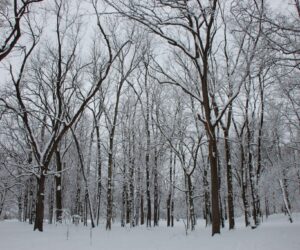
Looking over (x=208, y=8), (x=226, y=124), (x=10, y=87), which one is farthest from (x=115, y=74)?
(x=208, y=8)

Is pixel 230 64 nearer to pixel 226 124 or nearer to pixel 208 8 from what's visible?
pixel 226 124

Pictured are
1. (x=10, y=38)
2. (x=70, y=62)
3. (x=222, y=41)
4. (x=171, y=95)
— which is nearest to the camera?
(x=10, y=38)

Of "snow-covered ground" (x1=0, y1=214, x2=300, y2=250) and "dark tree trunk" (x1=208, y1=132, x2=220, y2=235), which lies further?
"dark tree trunk" (x1=208, y1=132, x2=220, y2=235)

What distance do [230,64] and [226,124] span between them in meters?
3.84

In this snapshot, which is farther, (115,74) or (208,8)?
(115,74)

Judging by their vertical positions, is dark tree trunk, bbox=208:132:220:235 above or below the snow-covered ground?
above

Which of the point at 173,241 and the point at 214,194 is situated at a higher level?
the point at 214,194

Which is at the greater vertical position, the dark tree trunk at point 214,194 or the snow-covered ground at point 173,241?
the dark tree trunk at point 214,194

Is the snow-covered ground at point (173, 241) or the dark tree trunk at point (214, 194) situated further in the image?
the dark tree trunk at point (214, 194)

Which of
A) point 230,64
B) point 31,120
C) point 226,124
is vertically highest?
point 230,64

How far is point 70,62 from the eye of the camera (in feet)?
63.2

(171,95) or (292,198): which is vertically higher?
(171,95)

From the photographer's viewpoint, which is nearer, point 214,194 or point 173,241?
point 173,241

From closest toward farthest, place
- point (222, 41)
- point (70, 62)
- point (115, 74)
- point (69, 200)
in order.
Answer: point (222, 41) < point (70, 62) < point (115, 74) < point (69, 200)
